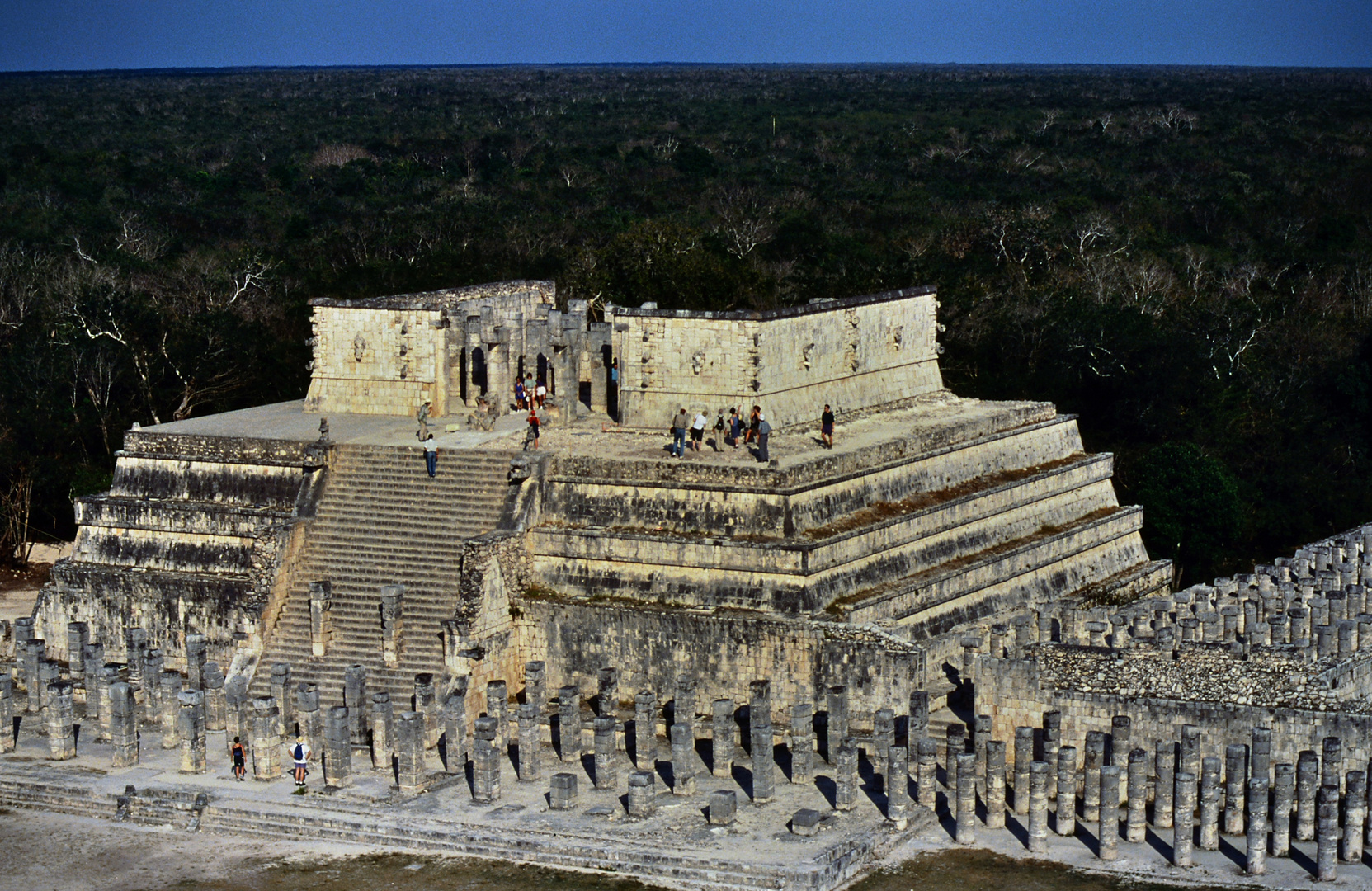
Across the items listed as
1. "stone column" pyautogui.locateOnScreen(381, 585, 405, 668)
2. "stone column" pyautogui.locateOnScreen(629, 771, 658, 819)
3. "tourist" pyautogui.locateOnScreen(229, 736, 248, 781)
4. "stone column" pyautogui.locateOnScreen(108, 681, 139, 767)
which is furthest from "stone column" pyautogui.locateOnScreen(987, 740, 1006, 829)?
"stone column" pyautogui.locateOnScreen(108, 681, 139, 767)

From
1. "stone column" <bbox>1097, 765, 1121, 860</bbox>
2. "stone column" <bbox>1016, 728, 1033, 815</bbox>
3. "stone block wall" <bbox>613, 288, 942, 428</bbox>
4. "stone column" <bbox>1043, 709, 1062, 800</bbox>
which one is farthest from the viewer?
"stone block wall" <bbox>613, 288, 942, 428</bbox>

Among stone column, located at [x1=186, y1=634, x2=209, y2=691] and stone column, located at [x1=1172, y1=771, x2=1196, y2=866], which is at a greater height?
stone column, located at [x1=186, y1=634, x2=209, y2=691]

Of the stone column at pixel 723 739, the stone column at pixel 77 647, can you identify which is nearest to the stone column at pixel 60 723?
the stone column at pixel 77 647

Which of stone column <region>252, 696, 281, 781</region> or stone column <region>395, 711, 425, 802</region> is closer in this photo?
stone column <region>395, 711, 425, 802</region>

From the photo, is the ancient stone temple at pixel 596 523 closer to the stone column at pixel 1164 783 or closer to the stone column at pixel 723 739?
the stone column at pixel 723 739

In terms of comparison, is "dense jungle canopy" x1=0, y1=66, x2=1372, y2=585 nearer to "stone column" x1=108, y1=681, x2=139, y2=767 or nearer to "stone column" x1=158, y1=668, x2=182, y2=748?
"stone column" x1=158, y1=668, x2=182, y2=748

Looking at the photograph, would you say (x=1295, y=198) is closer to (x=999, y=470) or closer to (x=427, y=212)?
(x=427, y=212)

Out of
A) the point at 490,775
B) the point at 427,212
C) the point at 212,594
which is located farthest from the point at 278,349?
the point at 427,212
